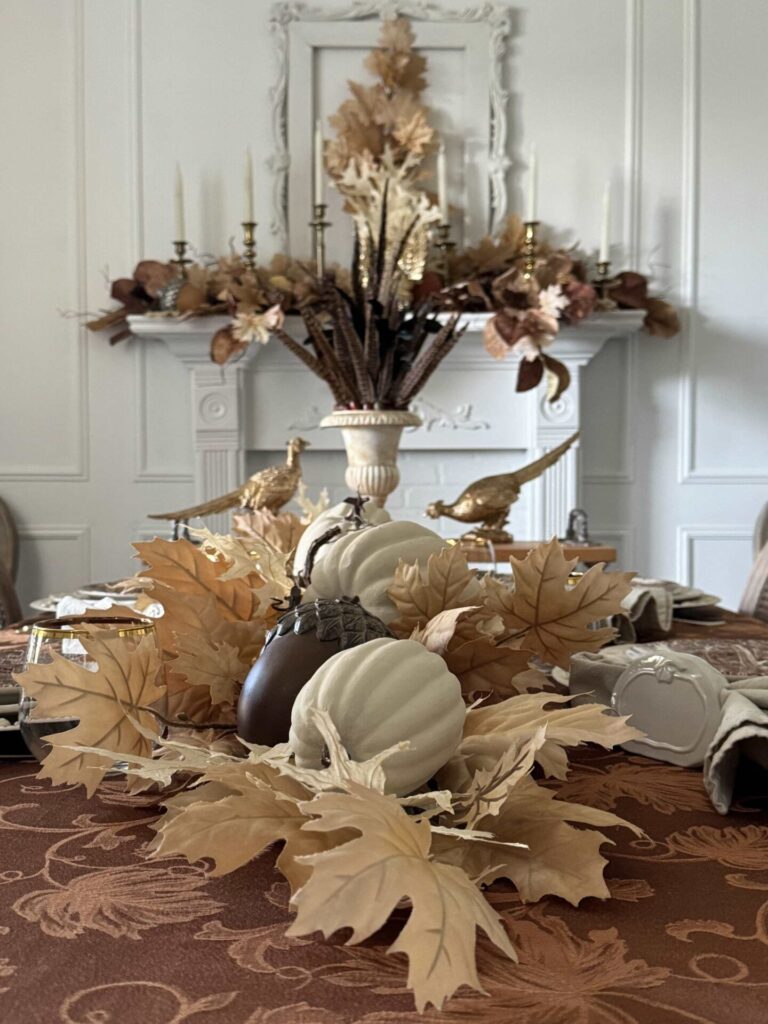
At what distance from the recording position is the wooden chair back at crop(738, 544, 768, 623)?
6.01ft

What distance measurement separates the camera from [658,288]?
3625 mm

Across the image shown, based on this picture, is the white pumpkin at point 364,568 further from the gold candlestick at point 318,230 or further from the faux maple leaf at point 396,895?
the gold candlestick at point 318,230

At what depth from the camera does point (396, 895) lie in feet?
1.13

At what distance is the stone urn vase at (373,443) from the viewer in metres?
A: 1.65

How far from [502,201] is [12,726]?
10.3 ft

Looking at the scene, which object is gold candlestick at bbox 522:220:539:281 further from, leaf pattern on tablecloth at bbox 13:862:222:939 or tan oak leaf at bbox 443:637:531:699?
leaf pattern on tablecloth at bbox 13:862:222:939

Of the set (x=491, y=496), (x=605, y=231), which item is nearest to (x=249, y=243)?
(x=605, y=231)

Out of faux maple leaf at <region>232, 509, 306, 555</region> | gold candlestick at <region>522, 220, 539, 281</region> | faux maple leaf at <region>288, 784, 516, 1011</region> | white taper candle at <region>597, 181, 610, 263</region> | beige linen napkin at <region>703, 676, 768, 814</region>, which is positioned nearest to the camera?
faux maple leaf at <region>288, 784, 516, 1011</region>

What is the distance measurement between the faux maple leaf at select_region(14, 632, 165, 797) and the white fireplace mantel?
2.94 metres

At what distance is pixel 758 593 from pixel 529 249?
5.53ft

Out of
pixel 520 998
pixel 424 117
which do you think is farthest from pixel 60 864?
pixel 424 117

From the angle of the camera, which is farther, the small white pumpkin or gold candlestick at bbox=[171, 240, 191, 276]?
gold candlestick at bbox=[171, 240, 191, 276]

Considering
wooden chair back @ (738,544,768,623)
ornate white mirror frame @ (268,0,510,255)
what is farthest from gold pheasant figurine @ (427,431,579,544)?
ornate white mirror frame @ (268,0,510,255)

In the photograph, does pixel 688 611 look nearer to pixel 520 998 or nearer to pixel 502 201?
pixel 520 998
